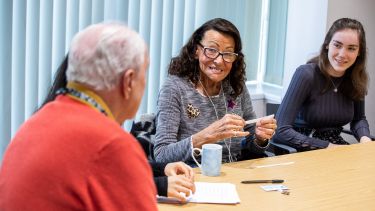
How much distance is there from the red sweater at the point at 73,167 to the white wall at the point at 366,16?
2933 millimetres

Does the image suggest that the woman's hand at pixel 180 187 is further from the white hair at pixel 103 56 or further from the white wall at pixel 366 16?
the white wall at pixel 366 16

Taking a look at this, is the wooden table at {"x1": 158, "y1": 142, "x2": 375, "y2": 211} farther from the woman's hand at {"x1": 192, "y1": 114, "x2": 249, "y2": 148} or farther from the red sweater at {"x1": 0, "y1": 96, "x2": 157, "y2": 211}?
the red sweater at {"x1": 0, "y1": 96, "x2": 157, "y2": 211}

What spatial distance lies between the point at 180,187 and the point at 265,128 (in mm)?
740

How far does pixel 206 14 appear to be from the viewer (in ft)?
11.8

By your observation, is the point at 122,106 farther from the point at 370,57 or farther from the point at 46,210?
the point at 370,57

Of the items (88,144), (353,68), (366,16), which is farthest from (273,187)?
(366,16)

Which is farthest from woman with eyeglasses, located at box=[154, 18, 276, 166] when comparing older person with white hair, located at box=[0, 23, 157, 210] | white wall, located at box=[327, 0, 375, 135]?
white wall, located at box=[327, 0, 375, 135]

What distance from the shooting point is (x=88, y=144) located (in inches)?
→ 43.0

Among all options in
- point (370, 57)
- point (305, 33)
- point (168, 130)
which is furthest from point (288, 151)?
point (370, 57)

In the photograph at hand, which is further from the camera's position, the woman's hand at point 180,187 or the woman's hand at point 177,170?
the woman's hand at point 177,170

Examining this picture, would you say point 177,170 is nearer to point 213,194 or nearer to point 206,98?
point 213,194

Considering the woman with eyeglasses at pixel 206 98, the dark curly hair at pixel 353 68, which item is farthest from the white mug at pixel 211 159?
the dark curly hair at pixel 353 68

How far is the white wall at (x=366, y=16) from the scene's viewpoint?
3742mm

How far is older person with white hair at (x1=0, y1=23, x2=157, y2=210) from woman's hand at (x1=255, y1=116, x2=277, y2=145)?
1.28 meters
